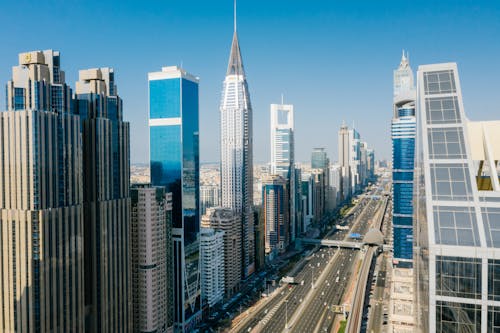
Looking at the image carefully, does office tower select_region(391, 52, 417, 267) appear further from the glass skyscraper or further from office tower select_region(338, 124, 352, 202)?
office tower select_region(338, 124, 352, 202)

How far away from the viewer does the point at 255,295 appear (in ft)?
209

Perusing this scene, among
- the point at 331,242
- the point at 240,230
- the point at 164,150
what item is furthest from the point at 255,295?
the point at 331,242

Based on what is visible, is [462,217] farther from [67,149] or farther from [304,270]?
[304,270]

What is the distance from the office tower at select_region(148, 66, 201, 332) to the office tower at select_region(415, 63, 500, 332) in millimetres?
41901

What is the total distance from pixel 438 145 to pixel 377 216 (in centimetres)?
12341

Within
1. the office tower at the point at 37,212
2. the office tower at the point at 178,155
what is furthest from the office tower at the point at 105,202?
the office tower at the point at 178,155

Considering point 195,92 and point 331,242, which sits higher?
point 195,92

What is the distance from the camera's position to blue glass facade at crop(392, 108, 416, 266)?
215 feet

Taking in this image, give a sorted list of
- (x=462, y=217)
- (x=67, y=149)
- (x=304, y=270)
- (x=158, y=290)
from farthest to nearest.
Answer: (x=304, y=270), (x=158, y=290), (x=67, y=149), (x=462, y=217)

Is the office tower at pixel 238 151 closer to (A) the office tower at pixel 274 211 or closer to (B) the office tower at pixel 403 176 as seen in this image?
(A) the office tower at pixel 274 211

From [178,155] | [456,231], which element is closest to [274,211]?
[178,155]

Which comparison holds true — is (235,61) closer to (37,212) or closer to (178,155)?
(178,155)

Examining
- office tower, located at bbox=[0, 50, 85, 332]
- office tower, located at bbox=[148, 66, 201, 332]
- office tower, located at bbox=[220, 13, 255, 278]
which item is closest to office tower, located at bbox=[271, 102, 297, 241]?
office tower, located at bbox=[220, 13, 255, 278]

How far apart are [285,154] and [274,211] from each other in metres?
16.6
